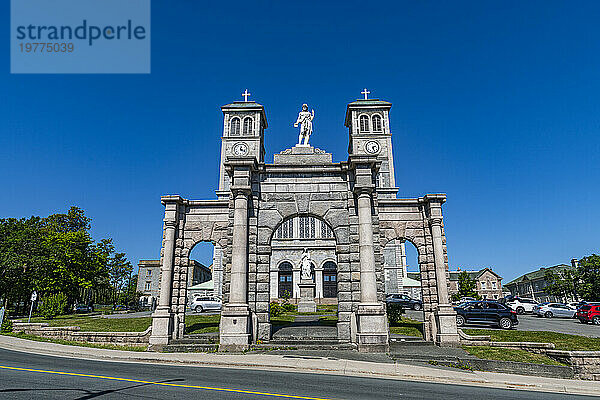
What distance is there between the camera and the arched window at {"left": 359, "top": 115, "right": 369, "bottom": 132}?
65.9 m

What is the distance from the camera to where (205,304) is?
37.4 metres

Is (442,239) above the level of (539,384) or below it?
above

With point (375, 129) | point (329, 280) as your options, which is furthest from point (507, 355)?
A: point (375, 129)

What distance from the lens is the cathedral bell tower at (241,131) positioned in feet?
217

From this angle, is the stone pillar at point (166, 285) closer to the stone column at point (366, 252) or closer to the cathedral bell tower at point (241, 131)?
the stone column at point (366, 252)

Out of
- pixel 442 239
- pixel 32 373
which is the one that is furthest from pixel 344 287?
pixel 32 373

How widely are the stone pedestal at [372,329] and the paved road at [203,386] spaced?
3692 millimetres

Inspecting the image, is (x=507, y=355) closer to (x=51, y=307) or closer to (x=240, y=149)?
(x=51, y=307)

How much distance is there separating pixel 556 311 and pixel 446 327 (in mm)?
25991

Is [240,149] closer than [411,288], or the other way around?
[411,288]

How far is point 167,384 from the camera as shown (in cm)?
892

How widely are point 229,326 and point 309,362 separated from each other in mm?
3733

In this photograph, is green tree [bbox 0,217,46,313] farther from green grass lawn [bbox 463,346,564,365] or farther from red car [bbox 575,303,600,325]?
red car [bbox 575,303,600,325]

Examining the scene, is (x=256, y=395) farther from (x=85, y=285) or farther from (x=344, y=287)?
(x=85, y=285)
